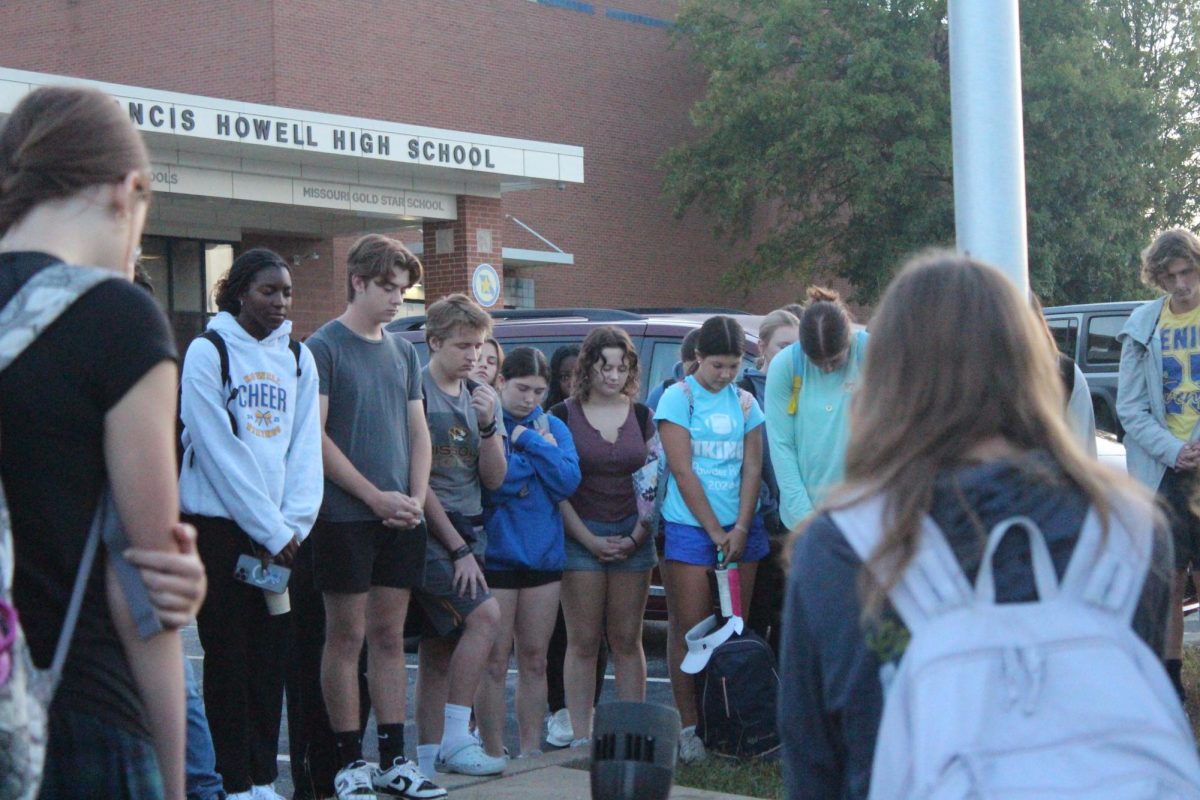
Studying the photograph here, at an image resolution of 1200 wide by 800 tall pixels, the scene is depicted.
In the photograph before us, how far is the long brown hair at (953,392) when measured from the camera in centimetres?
210

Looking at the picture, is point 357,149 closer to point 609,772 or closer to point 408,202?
point 408,202

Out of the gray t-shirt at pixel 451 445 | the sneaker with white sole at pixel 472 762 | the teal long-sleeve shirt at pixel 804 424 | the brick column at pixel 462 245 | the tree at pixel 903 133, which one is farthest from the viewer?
the tree at pixel 903 133

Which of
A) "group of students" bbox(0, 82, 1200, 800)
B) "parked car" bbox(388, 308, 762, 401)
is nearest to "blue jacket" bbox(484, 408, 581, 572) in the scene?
"group of students" bbox(0, 82, 1200, 800)

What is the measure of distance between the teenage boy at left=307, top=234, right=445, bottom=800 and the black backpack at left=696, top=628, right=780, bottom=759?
1.34 meters

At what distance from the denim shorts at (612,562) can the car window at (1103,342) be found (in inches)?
407

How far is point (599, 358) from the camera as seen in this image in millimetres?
Answer: 6672

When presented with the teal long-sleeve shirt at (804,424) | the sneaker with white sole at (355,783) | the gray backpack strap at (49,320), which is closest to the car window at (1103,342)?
the teal long-sleeve shirt at (804,424)

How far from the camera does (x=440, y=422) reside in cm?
616

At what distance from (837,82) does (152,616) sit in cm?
2956

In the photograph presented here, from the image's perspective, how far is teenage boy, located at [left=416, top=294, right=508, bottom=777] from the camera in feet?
19.4

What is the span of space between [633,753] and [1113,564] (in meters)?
1.18

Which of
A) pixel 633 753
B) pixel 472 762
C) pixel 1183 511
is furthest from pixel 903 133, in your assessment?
pixel 633 753

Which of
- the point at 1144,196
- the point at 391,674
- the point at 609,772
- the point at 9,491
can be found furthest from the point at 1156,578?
the point at 1144,196

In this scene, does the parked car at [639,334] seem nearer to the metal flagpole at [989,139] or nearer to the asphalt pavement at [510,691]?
the asphalt pavement at [510,691]
